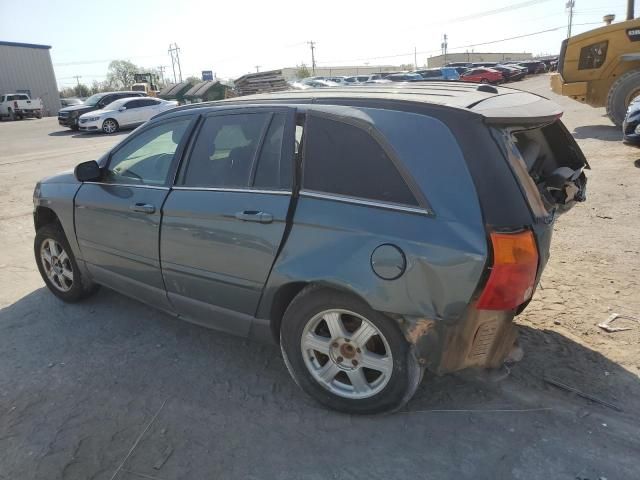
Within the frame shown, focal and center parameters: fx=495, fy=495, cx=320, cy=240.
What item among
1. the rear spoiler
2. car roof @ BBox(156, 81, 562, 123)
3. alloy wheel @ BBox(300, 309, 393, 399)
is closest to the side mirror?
car roof @ BBox(156, 81, 562, 123)

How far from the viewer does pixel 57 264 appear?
4398 mm

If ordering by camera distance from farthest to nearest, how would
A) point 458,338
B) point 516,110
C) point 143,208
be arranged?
point 143,208 < point 516,110 < point 458,338

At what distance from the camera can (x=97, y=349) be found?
3.63m

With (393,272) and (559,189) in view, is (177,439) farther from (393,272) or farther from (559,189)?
(559,189)

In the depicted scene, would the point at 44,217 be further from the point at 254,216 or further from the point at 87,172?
the point at 254,216

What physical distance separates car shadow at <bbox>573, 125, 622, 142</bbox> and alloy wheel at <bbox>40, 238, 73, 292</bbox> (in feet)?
36.4

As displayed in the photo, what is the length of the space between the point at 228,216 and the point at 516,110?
5.54ft

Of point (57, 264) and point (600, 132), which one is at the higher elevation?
point (57, 264)

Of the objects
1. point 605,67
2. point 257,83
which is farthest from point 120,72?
point 605,67

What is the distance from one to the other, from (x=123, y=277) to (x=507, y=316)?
8.90ft

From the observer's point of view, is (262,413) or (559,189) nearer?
(262,413)

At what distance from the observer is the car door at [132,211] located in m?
3.39

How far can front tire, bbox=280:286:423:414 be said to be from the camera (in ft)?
8.35

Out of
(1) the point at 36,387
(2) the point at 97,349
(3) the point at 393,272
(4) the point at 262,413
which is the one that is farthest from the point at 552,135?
(1) the point at 36,387
